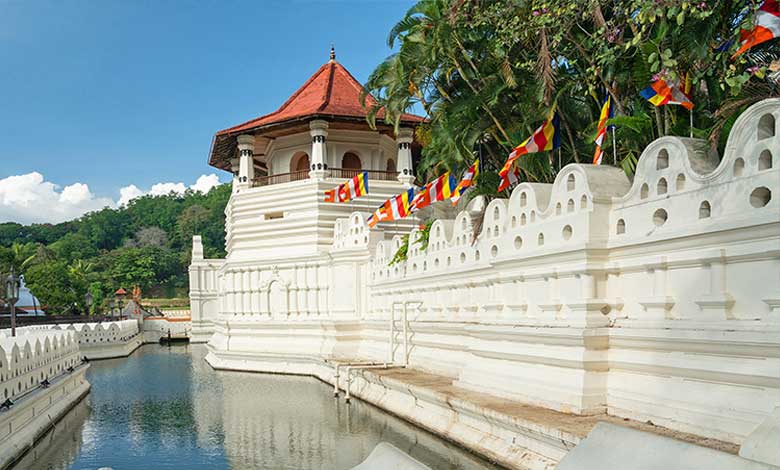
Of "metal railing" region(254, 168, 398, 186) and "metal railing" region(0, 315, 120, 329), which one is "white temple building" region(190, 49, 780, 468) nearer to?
"metal railing" region(254, 168, 398, 186)

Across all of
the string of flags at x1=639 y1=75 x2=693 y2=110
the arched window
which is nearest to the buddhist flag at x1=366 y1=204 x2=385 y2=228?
the arched window

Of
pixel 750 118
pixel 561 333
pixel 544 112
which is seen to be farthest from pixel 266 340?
pixel 750 118

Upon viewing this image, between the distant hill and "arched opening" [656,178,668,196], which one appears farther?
the distant hill

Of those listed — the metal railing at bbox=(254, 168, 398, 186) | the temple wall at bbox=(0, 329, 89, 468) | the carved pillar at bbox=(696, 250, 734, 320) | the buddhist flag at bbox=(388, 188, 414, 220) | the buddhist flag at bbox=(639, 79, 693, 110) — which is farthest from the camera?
the metal railing at bbox=(254, 168, 398, 186)

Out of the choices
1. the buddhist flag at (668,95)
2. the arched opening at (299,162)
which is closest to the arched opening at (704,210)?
the buddhist flag at (668,95)

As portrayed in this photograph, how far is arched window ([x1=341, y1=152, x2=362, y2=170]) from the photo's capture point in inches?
964

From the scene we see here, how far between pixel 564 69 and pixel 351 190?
875 centimetres

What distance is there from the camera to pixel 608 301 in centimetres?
763

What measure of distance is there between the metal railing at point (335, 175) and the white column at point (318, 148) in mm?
527

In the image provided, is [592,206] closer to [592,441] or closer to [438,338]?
[592,441]

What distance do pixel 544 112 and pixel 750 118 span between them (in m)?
5.92

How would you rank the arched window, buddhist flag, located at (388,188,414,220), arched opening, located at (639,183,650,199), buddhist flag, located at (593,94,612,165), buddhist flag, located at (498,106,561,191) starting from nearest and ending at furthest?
1. arched opening, located at (639,183,650,199)
2. buddhist flag, located at (593,94,612,165)
3. buddhist flag, located at (498,106,561,191)
4. buddhist flag, located at (388,188,414,220)
5. the arched window

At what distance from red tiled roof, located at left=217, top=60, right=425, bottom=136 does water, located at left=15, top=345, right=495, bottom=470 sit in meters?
9.02

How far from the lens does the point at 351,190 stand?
1973 centimetres
